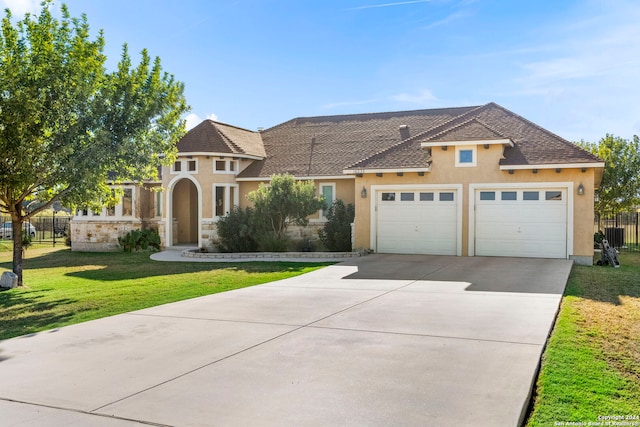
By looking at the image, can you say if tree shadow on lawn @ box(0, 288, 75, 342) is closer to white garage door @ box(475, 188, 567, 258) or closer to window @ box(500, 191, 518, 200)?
white garage door @ box(475, 188, 567, 258)

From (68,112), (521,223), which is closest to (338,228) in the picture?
(521,223)

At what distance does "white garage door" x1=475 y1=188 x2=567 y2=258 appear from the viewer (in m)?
17.6

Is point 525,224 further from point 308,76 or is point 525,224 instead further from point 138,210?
point 138,210

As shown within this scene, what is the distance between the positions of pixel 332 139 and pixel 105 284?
14470 millimetres

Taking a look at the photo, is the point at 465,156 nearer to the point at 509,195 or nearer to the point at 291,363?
the point at 509,195

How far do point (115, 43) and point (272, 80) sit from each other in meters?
10.7

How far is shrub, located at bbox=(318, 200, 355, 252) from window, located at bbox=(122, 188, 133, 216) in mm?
9478

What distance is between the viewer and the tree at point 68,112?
40.0 feet

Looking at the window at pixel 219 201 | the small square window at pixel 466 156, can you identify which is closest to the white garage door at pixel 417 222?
the small square window at pixel 466 156

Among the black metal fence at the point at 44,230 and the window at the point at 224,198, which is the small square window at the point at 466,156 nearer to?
the window at the point at 224,198

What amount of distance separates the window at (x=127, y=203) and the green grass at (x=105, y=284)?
3.94 meters

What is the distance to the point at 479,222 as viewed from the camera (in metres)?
18.6

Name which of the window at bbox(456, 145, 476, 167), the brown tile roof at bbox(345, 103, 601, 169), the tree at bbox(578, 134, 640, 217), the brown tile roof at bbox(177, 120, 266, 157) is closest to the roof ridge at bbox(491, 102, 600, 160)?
the brown tile roof at bbox(345, 103, 601, 169)

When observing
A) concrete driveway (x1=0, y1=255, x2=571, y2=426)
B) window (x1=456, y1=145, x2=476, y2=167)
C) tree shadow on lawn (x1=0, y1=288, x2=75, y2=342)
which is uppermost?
window (x1=456, y1=145, x2=476, y2=167)
